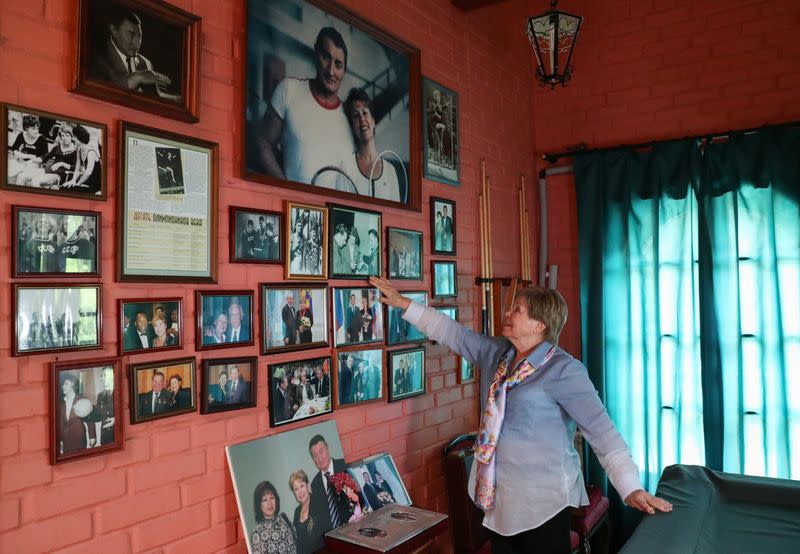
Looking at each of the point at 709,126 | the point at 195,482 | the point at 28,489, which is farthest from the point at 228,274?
the point at 709,126

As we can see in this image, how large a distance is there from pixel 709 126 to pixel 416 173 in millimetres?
1785

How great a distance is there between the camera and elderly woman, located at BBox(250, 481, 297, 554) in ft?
6.03

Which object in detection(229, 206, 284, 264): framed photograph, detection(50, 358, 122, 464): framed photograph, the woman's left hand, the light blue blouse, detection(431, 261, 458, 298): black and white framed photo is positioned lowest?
the woman's left hand

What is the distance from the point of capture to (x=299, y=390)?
209 cm

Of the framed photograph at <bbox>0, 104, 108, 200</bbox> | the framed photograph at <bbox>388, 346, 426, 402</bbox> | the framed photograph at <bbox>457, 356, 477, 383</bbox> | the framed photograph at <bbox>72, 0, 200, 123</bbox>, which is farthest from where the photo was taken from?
the framed photograph at <bbox>457, 356, 477, 383</bbox>

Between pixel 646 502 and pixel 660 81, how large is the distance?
8.17 ft

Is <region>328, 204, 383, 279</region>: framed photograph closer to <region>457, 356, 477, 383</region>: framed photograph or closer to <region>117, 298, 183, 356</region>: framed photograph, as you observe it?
<region>117, 298, 183, 356</region>: framed photograph

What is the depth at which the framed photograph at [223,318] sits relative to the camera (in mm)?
1766

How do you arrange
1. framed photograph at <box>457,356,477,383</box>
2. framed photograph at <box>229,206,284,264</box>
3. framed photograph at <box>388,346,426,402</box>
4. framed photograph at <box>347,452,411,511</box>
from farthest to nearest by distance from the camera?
framed photograph at <box>457,356,477,383</box>, framed photograph at <box>388,346,426,402</box>, framed photograph at <box>347,452,411,511</box>, framed photograph at <box>229,206,284,264</box>

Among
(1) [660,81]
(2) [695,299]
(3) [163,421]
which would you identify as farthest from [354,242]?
(1) [660,81]

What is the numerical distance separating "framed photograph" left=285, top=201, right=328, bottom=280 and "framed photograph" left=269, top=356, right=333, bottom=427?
296 mm

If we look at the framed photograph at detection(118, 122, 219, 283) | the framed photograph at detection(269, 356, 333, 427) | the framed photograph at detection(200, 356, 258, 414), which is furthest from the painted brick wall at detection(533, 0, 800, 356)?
the framed photograph at detection(118, 122, 219, 283)

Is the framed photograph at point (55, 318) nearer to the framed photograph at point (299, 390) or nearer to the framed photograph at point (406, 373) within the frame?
the framed photograph at point (299, 390)

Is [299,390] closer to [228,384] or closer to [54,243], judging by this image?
[228,384]
